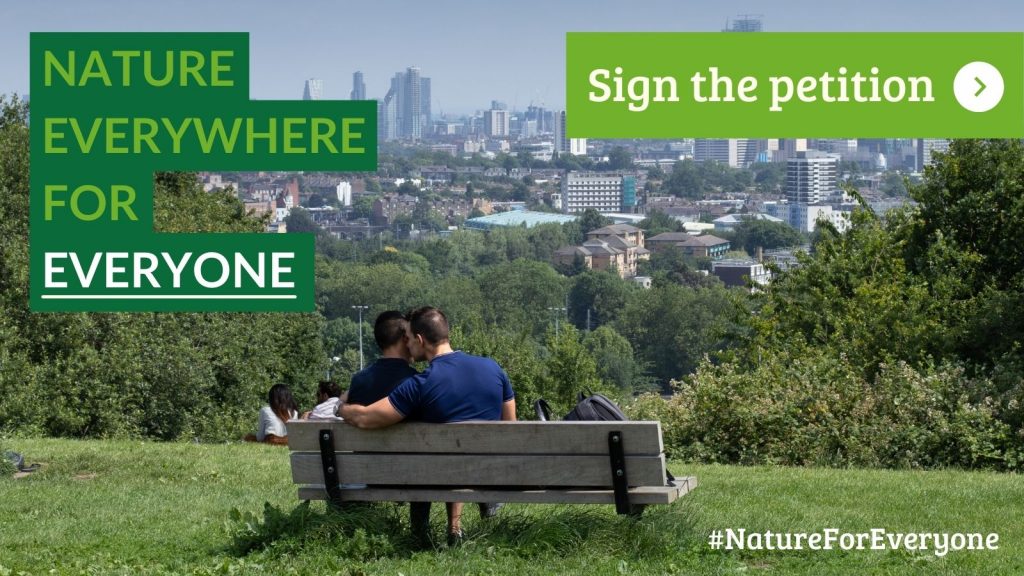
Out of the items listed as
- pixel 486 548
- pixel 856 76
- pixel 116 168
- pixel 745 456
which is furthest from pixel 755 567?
pixel 116 168

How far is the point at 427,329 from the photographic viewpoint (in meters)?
6.11

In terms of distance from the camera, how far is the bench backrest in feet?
19.4

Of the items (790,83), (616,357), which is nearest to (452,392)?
(790,83)

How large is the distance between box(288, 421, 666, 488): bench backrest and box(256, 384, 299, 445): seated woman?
17.6ft

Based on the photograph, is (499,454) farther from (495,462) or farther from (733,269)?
(733,269)

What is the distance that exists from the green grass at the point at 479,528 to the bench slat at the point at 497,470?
0.86 feet

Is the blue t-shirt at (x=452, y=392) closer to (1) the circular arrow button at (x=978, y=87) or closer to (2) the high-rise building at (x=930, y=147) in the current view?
(1) the circular arrow button at (x=978, y=87)

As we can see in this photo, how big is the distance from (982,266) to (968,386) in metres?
9.43

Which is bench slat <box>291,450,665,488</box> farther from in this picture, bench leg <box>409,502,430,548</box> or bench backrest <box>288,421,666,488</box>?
bench leg <box>409,502,430,548</box>

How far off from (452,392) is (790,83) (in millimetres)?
4206

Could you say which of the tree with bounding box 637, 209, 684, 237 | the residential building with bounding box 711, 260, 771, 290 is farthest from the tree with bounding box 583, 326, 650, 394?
the tree with bounding box 637, 209, 684, 237

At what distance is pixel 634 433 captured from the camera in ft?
19.3

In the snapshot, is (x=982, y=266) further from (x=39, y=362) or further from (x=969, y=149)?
(x=39, y=362)

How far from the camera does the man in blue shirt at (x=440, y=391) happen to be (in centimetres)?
600
